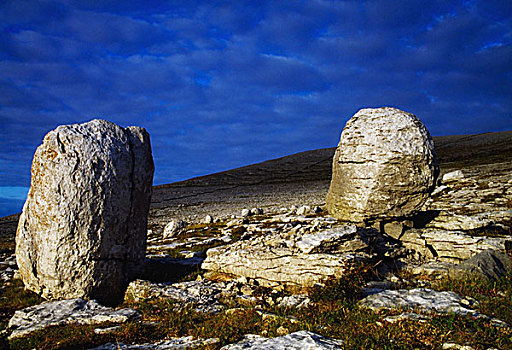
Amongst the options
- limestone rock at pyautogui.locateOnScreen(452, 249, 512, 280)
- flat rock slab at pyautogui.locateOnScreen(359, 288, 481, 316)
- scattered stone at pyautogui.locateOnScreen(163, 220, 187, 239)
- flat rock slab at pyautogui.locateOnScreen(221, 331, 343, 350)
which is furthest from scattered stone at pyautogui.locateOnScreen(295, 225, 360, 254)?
scattered stone at pyautogui.locateOnScreen(163, 220, 187, 239)

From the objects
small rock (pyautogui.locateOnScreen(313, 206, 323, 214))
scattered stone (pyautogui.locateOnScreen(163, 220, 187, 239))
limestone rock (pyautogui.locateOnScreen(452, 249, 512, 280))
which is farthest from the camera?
small rock (pyautogui.locateOnScreen(313, 206, 323, 214))

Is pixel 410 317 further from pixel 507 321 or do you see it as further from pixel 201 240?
pixel 201 240

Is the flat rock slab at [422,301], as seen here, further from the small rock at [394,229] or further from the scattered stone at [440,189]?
the scattered stone at [440,189]

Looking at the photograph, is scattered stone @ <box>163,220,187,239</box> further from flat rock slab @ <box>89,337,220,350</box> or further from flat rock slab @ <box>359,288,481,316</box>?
flat rock slab @ <box>359,288,481,316</box>

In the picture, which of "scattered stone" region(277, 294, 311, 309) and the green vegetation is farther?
"scattered stone" region(277, 294, 311, 309)

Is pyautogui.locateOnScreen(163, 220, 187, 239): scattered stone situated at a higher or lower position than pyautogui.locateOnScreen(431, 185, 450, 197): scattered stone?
lower

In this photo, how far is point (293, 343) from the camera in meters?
6.59

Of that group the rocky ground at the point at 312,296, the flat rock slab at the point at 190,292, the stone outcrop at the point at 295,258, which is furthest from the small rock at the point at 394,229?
the flat rock slab at the point at 190,292

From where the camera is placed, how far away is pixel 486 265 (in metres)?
11.5

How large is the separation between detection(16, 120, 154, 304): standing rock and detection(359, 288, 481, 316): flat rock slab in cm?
860

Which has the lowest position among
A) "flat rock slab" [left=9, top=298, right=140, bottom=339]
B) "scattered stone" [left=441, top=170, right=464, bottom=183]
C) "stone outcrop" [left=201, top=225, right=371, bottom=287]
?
"flat rock slab" [left=9, top=298, right=140, bottom=339]

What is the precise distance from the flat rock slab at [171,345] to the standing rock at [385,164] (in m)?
10.9

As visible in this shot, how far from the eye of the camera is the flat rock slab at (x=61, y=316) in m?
9.25

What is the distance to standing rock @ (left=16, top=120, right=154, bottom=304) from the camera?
11.3 meters
